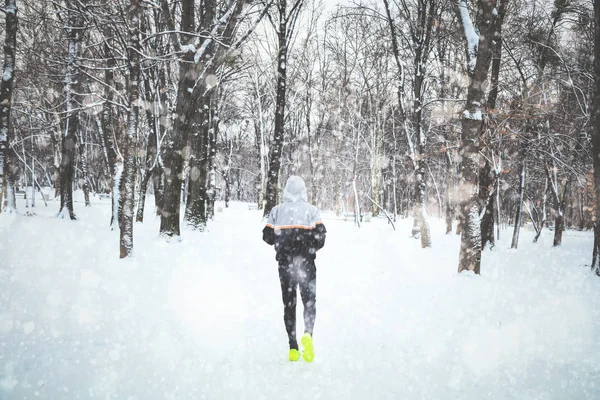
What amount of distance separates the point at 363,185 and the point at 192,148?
38710 millimetres

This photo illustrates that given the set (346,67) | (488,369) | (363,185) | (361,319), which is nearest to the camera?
(488,369)

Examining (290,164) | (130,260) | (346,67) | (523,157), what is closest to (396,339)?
(130,260)

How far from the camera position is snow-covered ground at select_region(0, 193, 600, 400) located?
2.96 meters

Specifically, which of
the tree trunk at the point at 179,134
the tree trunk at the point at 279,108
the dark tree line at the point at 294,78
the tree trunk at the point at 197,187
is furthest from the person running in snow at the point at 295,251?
the tree trunk at the point at 279,108

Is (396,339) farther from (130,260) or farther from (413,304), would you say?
(130,260)

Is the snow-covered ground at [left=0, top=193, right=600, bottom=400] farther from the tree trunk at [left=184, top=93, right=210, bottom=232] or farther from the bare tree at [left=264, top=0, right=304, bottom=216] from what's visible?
the bare tree at [left=264, top=0, right=304, bottom=216]

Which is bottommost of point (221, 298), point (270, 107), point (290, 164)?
point (221, 298)

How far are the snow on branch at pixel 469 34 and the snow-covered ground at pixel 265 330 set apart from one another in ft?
16.1

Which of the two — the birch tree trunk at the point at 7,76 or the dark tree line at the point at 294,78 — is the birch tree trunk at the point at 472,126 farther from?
the birch tree trunk at the point at 7,76

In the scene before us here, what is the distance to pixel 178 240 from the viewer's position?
9.38 meters

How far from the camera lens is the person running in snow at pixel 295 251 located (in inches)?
136

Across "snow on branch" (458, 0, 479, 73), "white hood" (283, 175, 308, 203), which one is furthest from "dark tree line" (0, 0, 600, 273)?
"white hood" (283, 175, 308, 203)

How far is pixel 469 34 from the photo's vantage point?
7195 mm

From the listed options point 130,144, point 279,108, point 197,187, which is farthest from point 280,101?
point 130,144
